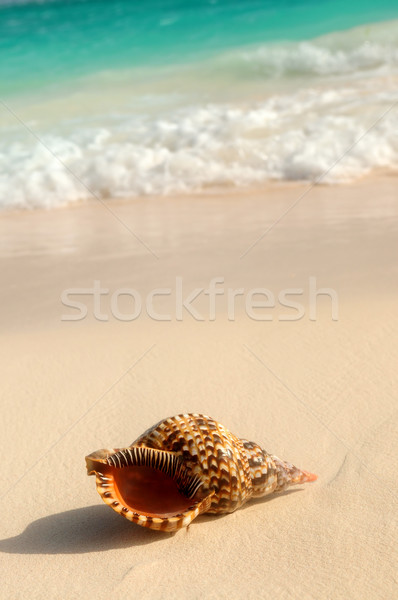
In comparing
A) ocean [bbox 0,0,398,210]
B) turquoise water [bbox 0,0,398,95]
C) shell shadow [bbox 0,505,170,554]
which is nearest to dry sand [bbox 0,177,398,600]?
shell shadow [bbox 0,505,170,554]

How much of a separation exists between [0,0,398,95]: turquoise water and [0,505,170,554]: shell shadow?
10546 mm

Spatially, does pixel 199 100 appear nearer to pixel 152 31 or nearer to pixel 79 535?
pixel 152 31

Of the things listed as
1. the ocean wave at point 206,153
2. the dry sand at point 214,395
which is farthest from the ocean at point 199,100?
the dry sand at point 214,395

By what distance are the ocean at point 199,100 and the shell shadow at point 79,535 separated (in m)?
4.72

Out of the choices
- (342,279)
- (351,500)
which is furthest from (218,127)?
(351,500)

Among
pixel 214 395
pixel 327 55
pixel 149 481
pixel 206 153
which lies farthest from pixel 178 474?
pixel 327 55

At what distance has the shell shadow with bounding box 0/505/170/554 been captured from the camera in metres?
2.12

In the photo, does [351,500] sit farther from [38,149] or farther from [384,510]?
[38,149]

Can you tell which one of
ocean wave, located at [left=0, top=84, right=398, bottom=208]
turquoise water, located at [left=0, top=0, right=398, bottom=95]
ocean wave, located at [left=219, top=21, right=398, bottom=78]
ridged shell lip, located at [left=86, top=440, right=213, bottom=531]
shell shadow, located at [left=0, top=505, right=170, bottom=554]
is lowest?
shell shadow, located at [left=0, top=505, right=170, bottom=554]

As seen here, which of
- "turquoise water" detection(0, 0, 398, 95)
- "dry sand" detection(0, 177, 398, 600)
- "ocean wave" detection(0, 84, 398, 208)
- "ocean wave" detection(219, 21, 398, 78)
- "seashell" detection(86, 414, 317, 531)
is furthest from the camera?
"turquoise water" detection(0, 0, 398, 95)

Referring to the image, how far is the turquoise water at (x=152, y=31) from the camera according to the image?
12.7 metres

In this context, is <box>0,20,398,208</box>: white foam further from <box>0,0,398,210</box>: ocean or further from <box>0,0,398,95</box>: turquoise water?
<box>0,0,398,95</box>: turquoise water

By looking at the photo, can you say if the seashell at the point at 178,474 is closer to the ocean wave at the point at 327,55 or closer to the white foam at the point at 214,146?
the white foam at the point at 214,146

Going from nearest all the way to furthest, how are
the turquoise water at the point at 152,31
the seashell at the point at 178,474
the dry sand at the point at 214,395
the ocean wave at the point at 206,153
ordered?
the dry sand at the point at 214,395, the seashell at the point at 178,474, the ocean wave at the point at 206,153, the turquoise water at the point at 152,31
